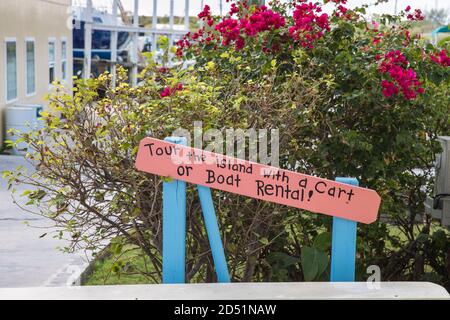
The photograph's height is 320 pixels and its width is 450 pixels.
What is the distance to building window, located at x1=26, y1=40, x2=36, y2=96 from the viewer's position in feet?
60.1

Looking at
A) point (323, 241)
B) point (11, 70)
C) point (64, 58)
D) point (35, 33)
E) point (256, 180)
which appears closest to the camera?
point (256, 180)

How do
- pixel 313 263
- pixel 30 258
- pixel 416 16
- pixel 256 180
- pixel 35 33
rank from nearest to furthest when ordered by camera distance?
pixel 256 180 → pixel 313 263 → pixel 416 16 → pixel 30 258 → pixel 35 33

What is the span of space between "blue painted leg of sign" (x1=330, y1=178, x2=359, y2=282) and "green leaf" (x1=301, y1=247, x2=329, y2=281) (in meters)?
0.44

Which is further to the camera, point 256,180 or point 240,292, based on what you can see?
point 256,180

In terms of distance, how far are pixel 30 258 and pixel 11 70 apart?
1020cm

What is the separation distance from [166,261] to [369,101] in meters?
1.83

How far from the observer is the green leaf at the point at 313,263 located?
414 centimetres

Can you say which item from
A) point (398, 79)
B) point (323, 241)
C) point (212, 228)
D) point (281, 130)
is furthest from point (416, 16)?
point (212, 228)

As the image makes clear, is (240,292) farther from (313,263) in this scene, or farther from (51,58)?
(51,58)

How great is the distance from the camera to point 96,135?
13.4 feet

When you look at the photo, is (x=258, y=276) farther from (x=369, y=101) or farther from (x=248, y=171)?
(x=248, y=171)

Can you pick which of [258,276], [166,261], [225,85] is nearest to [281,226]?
[258,276]

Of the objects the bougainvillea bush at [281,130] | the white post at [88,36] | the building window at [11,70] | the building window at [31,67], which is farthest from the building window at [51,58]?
the bougainvillea bush at [281,130]

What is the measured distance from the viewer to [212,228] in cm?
370
